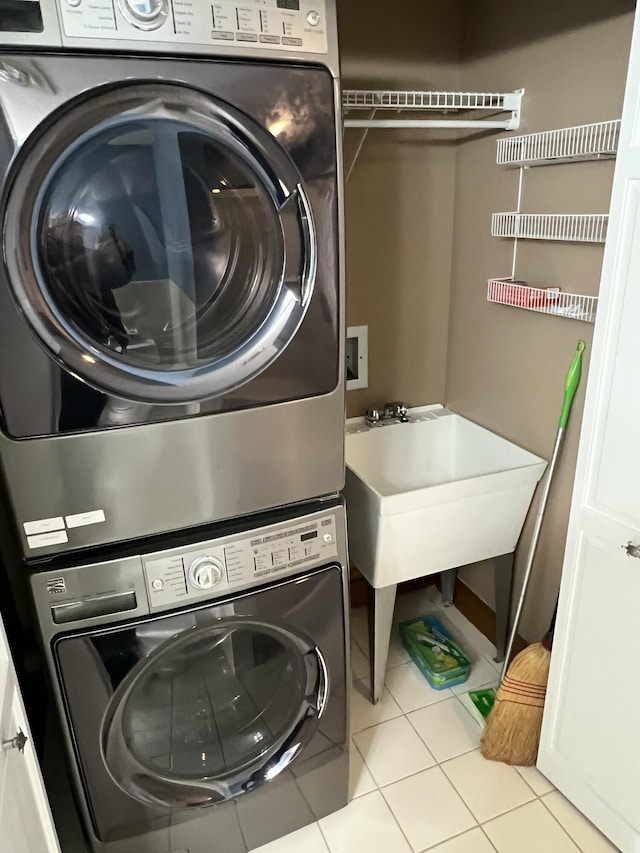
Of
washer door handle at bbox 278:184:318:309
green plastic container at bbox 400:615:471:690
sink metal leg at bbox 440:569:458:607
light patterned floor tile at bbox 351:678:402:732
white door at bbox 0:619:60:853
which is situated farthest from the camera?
sink metal leg at bbox 440:569:458:607

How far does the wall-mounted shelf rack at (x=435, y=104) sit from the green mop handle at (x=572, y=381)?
0.67 meters

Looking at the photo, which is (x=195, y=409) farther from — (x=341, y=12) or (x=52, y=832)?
(x=341, y=12)

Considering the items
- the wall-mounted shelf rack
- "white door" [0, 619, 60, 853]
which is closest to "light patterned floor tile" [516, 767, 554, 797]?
"white door" [0, 619, 60, 853]

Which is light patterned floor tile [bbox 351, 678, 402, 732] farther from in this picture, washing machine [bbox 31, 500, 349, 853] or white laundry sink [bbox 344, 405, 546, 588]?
white laundry sink [bbox 344, 405, 546, 588]

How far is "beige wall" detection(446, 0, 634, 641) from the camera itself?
154 cm

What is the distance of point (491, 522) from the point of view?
1.87 m

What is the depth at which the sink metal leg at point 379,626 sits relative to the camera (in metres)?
1.85

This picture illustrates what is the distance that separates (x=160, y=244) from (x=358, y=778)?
59.6 inches

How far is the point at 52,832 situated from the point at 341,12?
2077mm

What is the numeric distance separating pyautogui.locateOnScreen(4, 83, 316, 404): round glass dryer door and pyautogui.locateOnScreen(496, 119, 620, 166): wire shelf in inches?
31.5

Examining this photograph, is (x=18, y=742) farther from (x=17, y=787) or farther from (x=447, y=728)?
(x=447, y=728)

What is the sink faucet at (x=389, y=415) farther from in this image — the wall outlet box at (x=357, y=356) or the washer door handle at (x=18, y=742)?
the washer door handle at (x=18, y=742)

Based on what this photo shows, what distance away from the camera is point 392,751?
185 centimetres

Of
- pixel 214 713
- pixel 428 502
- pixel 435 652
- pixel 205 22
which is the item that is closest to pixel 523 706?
pixel 435 652
